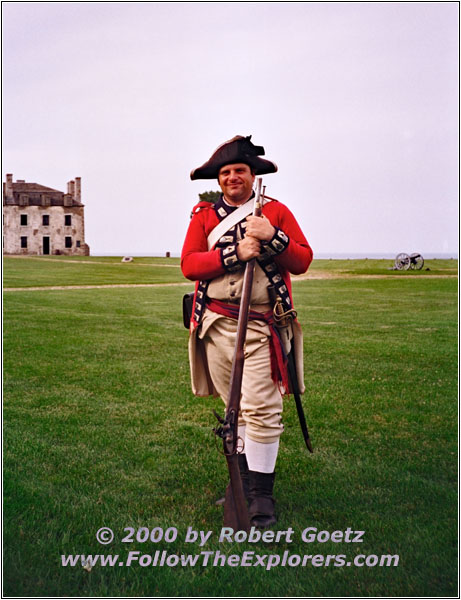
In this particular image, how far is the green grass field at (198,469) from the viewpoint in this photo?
3451 mm

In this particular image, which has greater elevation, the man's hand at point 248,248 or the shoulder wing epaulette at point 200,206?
the shoulder wing epaulette at point 200,206

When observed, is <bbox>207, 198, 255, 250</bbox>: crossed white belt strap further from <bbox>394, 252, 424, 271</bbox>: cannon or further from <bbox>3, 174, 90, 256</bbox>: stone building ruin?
<bbox>3, 174, 90, 256</bbox>: stone building ruin

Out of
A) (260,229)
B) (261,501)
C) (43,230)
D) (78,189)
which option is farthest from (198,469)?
(78,189)

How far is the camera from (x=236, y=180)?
396 cm

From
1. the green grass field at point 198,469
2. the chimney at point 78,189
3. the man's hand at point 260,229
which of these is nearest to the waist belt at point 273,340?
the man's hand at point 260,229

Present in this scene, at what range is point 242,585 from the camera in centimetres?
335

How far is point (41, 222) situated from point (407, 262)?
146ft

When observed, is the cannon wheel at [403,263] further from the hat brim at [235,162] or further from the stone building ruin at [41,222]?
the stone building ruin at [41,222]

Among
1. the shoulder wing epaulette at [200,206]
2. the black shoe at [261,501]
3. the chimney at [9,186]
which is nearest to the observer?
the black shoe at [261,501]

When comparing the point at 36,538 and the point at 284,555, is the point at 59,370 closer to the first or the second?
the point at 36,538

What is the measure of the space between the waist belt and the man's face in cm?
75

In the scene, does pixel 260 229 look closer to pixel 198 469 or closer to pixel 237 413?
pixel 237 413

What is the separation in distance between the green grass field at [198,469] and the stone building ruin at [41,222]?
2376 inches

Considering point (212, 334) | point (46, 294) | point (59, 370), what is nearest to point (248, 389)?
point (212, 334)
